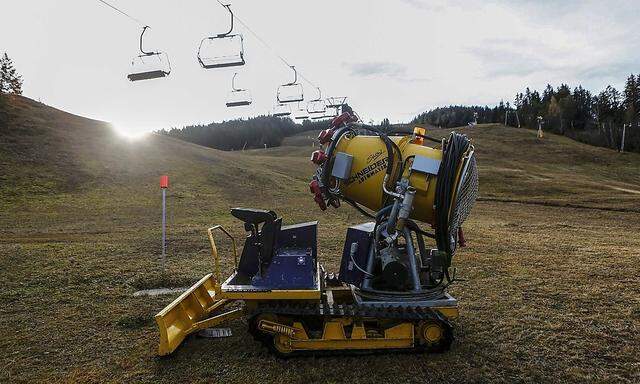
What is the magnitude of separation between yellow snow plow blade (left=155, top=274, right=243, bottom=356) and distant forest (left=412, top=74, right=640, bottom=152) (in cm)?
10976

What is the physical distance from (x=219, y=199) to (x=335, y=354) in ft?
89.2

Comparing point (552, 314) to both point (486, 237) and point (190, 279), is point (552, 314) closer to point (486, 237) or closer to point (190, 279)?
point (190, 279)

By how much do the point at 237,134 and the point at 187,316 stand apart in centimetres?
13726

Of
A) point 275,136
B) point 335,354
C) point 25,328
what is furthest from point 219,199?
point 275,136

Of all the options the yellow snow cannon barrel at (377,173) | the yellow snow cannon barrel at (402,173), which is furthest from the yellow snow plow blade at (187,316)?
the yellow snow cannon barrel at (377,173)

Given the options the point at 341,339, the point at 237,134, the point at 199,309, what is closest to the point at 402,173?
the point at 341,339

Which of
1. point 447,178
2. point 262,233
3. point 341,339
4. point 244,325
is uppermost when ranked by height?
point 447,178

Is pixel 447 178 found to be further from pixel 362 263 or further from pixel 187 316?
pixel 187 316

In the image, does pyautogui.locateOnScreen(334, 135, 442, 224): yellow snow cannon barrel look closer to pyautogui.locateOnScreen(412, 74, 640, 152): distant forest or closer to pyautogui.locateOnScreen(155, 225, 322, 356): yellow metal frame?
pyautogui.locateOnScreen(155, 225, 322, 356): yellow metal frame

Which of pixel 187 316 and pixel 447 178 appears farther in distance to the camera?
pixel 187 316

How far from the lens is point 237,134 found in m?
141

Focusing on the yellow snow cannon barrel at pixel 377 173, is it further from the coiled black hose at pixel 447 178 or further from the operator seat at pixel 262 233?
the operator seat at pixel 262 233

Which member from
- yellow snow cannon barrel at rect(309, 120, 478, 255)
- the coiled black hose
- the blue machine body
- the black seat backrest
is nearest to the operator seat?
the black seat backrest

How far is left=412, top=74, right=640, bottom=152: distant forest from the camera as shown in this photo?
10762cm
